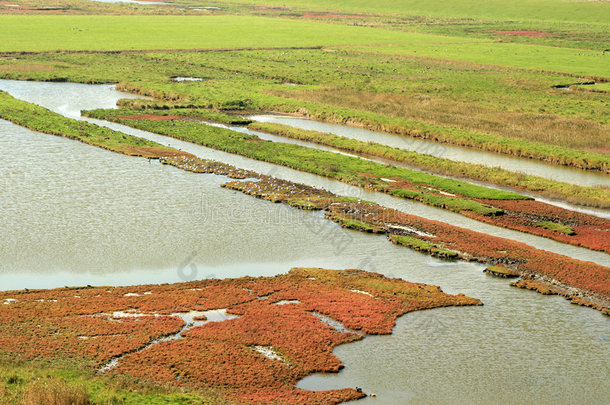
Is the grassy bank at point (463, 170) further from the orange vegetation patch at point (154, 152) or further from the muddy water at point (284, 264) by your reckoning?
the orange vegetation patch at point (154, 152)

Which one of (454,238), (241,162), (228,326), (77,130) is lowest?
(228,326)

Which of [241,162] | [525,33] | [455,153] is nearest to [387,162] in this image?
[455,153]

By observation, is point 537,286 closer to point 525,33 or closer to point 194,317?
Answer: point 194,317

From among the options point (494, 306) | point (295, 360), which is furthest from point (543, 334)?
point (295, 360)

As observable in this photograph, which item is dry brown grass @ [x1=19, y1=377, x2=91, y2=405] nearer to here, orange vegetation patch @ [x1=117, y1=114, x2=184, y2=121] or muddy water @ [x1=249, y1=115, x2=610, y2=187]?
muddy water @ [x1=249, y1=115, x2=610, y2=187]

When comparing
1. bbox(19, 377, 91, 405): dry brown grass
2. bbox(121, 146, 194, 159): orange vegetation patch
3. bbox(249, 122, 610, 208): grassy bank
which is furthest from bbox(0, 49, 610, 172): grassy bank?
bbox(19, 377, 91, 405): dry brown grass

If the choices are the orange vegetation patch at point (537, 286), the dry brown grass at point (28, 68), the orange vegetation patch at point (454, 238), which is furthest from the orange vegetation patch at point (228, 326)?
the dry brown grass at point (28, 68)

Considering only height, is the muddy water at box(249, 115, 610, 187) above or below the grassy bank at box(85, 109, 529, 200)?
above
